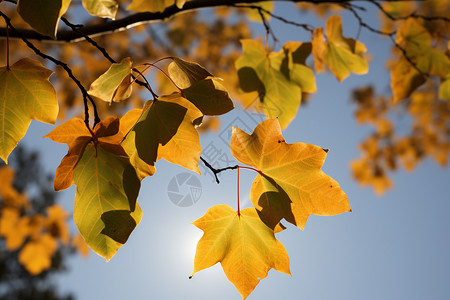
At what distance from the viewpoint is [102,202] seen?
464mm

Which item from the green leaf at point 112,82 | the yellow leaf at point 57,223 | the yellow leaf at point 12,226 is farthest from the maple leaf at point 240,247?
the yellow leaf at point 12,226

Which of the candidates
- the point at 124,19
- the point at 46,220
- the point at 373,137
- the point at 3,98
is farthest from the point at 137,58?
the point at 373,137

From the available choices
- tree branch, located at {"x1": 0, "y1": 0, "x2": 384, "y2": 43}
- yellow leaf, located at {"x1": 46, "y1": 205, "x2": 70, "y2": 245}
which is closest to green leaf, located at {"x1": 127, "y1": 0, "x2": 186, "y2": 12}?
tree branch, located at {"x1": 0, "y1": 0, "x2": 384, "y2": 43}

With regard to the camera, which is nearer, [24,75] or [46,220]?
[24,75]

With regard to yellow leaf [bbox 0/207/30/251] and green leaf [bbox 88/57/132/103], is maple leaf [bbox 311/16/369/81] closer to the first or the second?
green leaf [bbox 88/57/132/103]

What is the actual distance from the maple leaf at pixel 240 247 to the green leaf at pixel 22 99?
270 mm

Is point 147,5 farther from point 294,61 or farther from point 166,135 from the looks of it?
point 294,61

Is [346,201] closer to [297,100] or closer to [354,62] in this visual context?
[297,100]

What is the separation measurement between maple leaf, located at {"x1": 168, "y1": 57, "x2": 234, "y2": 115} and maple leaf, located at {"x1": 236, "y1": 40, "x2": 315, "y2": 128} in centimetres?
36

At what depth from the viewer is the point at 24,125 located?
0.48 m

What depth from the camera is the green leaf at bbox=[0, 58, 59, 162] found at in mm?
477

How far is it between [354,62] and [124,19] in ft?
1.84

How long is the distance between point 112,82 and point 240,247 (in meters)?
0.30

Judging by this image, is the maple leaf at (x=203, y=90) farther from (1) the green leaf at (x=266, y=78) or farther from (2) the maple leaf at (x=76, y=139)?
(1) the green leaf at (x=266, y=78)
